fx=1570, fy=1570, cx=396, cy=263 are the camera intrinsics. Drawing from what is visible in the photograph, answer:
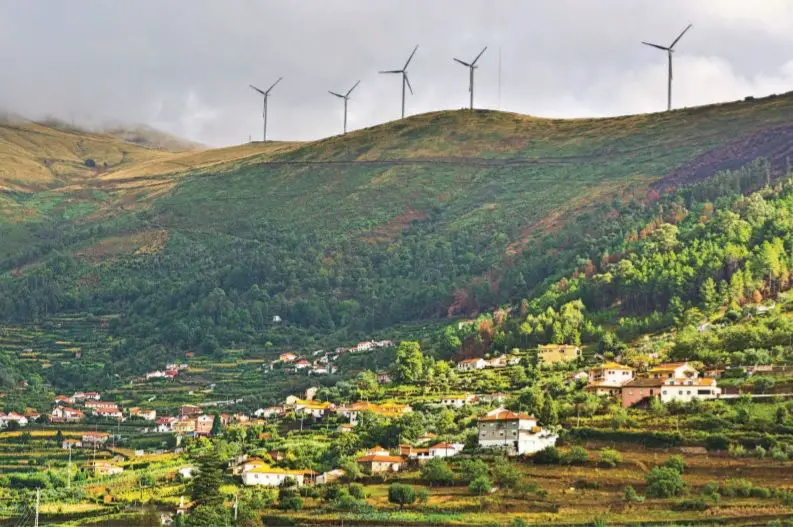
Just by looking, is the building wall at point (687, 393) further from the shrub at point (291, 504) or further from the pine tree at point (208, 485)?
the pine tree at point (208, 485)

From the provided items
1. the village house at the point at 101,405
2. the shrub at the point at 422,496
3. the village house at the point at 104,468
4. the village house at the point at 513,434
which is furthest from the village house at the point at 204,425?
the shrub at the point at 422,496

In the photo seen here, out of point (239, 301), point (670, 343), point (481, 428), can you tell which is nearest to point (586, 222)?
point (239, 301)

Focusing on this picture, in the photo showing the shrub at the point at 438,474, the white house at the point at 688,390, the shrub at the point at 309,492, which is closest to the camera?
the shrub at the point at 438,474

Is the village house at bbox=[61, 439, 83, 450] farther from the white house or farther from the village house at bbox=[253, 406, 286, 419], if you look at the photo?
the white house

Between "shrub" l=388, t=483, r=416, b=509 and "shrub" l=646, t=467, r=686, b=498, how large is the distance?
12.6 meters

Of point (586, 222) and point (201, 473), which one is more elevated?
point (586, 222)

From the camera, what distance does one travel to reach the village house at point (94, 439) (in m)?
136

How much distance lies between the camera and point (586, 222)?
609 ft

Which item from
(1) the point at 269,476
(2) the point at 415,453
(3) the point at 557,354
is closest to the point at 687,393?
(2) the point at 415,453

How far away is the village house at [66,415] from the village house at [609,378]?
5946 centimetres

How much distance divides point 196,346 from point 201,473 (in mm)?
92940

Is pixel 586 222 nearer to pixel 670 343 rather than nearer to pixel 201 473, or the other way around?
pixel 670 343

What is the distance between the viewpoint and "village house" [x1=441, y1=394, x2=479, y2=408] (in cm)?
11064

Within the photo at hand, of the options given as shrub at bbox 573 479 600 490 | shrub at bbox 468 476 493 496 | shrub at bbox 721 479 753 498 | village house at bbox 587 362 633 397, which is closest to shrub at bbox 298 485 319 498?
shrub at bbox 468 476 493 496
